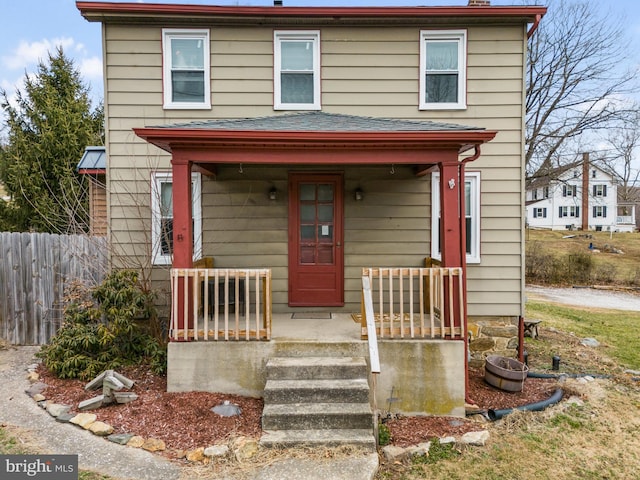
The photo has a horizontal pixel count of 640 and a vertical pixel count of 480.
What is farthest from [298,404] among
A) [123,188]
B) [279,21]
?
[279,21]

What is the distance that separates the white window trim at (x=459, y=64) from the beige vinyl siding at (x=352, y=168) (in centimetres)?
8

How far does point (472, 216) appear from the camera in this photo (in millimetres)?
6297

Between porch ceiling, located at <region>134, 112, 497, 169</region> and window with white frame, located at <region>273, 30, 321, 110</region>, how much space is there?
1.46 m

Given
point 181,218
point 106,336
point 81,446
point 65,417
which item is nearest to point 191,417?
point 81,446

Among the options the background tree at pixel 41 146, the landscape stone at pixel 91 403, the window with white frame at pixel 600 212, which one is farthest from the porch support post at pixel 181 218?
the window with white frame at pixel 600 212

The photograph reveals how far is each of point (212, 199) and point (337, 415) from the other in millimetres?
3816

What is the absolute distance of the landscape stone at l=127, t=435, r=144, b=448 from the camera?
11.9 ft

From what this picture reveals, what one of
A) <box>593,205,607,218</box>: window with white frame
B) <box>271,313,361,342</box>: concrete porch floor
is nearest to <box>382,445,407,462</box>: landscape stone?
<box>271,313,361,342</box>: concrete porch floor

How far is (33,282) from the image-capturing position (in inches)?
250

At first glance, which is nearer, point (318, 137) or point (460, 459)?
point (460, 459)

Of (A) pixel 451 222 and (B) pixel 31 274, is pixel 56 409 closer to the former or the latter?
(B) pixel 31 274

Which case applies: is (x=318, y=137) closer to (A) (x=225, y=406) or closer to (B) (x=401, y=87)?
(B) (x=401, y=87)

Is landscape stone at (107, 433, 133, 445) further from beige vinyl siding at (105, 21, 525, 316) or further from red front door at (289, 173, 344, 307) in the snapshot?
red front door at (289, 173, 344, 307)

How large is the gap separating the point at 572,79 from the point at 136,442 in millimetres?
18633
